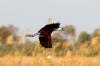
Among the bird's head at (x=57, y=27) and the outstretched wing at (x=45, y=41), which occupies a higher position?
the bird's head at (x=57, y=27)

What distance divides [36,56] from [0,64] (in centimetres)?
95

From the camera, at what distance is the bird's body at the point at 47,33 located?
138cm

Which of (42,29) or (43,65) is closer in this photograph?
(42,29)

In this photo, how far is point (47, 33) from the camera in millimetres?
1389

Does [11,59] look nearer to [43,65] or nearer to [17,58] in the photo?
[17,58]

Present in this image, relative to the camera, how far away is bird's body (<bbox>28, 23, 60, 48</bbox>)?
4.51 ft

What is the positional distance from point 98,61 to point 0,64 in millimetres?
1374

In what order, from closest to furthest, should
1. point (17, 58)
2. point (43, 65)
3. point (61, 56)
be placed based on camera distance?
point (43, 65) → point (17, 58) → point (61, 56)

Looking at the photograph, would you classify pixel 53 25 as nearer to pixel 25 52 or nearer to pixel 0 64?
pixel 25 52

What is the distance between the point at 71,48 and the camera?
5555mm

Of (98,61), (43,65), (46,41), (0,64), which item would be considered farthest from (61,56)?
(46,41)

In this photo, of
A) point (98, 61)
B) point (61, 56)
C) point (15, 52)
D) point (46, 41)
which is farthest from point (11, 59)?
point (46, 41)

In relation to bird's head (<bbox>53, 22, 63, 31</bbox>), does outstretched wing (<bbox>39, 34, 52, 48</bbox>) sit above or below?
below

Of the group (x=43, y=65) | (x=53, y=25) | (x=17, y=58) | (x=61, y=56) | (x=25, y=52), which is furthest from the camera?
(x=61, y=56)
